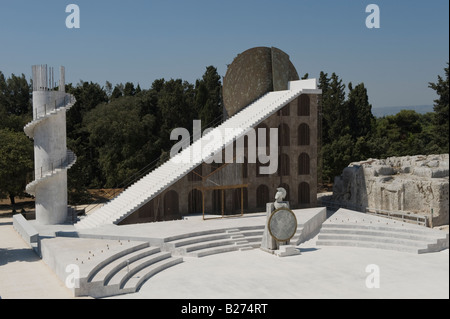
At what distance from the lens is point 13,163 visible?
34.5 metres

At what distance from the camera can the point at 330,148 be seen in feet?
163

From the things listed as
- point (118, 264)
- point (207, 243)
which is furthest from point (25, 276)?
point (207, 243)

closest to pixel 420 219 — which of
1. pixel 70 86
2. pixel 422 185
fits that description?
pixel 422 185

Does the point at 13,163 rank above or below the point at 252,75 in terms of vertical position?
below

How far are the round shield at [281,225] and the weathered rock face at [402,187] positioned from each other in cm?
944

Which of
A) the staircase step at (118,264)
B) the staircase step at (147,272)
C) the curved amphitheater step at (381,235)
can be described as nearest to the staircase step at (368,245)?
the curved amphitheater step at (381,235)

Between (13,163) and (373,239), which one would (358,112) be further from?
(13,163)

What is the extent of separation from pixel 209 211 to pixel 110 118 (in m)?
24.7

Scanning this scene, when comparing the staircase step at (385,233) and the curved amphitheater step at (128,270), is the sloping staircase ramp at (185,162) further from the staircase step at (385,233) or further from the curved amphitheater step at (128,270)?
the staircase step at (385,233)

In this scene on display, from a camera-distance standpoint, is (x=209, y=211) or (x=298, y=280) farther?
(x=209, y=211)

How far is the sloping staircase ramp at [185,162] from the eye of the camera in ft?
92.4

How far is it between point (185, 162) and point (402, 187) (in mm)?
13491

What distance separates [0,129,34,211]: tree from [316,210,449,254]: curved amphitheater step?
70.6ft
